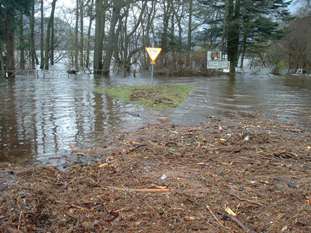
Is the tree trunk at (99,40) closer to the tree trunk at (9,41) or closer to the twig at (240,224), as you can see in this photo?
the tree trunk at (9,41)

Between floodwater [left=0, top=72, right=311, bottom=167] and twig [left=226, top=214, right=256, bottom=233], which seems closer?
twig [left=226, top=214, right=256, bottom=233]

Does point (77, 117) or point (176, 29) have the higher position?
point (176, 29)

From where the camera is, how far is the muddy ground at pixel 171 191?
3.47m

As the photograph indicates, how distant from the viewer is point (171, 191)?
13.4 feet

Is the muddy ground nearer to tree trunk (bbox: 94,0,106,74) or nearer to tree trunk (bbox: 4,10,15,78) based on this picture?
tree trunk (bbox: 4,10,15,78)

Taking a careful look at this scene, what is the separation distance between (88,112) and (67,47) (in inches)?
1646

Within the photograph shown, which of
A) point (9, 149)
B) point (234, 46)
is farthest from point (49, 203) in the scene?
point (234, 46)

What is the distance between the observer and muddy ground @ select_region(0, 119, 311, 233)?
11.4 feet

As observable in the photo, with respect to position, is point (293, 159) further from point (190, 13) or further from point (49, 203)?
point (190, 13)

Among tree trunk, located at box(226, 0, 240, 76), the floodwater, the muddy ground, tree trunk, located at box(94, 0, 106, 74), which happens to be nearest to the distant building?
tree trunk, located at box(226, 0, 240, 76)

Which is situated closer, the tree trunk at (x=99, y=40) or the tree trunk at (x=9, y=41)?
the tree trunk at (x=9, y=41)

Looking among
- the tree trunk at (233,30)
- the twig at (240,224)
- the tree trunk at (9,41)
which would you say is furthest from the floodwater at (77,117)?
the tree trunk at (233,30)

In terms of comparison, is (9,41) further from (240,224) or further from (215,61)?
(240,224)

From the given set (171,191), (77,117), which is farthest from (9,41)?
(171,191)
